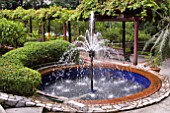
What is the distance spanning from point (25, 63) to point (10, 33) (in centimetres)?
301

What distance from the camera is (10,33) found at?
36.0 feet

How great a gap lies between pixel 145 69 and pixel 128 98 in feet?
10.9

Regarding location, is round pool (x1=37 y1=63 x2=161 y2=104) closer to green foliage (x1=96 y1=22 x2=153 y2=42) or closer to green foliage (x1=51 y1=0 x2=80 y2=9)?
green foliage (x1=96 y1=22 x2=153 y2=42)

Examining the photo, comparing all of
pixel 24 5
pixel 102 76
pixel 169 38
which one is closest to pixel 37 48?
pixel 102 76

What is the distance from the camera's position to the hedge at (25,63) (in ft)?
19.3

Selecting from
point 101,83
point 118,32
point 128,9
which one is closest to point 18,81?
point 101,83

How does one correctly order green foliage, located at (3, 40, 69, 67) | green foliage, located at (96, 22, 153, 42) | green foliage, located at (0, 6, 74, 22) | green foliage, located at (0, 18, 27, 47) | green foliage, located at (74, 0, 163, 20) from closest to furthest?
1. green foliage, located at (3, 40, 69, 67)
2. green foliage, located at (74, 0, 163, 20)
3. green foliage, located at (0, 18, 27, 47)
4. green foliage, located at (0, 6, 74, 22)
5. green foliage, located at (96, 22, 153, 42)

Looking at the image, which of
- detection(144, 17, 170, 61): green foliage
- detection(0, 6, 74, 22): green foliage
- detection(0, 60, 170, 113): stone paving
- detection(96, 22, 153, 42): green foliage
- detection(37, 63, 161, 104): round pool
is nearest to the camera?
detection(0, 60, 170, 113): stone paving

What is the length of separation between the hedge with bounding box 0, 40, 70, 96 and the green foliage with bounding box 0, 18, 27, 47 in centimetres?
218

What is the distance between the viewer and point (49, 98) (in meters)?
6.41

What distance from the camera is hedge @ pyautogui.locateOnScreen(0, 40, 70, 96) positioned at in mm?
5887

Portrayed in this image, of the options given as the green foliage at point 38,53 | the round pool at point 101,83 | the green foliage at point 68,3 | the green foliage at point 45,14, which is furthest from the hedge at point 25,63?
the green foliage at point 68,3

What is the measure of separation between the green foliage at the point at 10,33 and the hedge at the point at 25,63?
7.16 feet

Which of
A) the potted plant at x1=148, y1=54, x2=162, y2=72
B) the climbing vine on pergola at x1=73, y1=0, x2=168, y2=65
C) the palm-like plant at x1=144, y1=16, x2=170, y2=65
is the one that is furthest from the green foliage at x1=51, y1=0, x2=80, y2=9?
the palm-like plant at x1=144, y1=16, x2=170, y2=65
